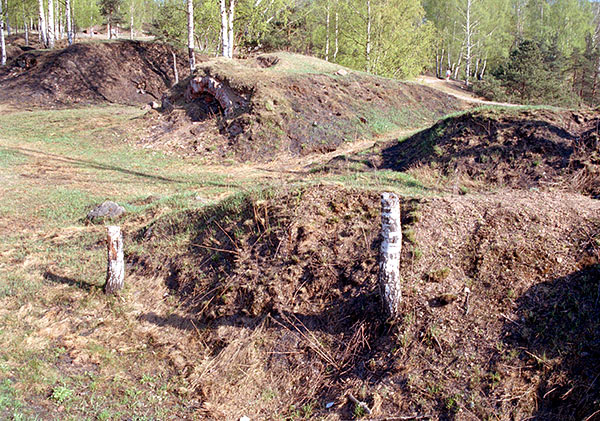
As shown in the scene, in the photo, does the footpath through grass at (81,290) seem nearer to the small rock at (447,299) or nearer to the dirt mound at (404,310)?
the dirt mound at (404,310)

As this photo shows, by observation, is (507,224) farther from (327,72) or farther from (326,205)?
(327,72)

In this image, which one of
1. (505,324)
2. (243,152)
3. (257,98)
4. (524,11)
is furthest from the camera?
(524,11)

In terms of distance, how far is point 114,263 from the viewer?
5895 millimetres

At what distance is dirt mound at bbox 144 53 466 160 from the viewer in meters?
14.6

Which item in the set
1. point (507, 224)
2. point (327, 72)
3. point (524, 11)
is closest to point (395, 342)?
point (507, 224)

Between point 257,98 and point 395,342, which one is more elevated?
point 257,98

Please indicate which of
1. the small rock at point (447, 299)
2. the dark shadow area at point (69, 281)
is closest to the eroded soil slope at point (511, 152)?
the small rock at point (447, 299)

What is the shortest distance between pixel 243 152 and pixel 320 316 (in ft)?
32.7

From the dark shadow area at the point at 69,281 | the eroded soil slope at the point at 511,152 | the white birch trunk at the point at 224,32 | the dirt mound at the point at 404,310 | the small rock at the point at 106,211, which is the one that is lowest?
the dark shadow area at the point at 69,281

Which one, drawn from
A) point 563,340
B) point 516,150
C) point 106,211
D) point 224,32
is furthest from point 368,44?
point 563,340

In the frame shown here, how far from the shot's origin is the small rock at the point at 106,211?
8.73 metres

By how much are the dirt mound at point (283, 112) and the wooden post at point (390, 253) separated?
33.1 feet

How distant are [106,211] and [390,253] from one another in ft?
21.9

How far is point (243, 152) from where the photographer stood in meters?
14.1
